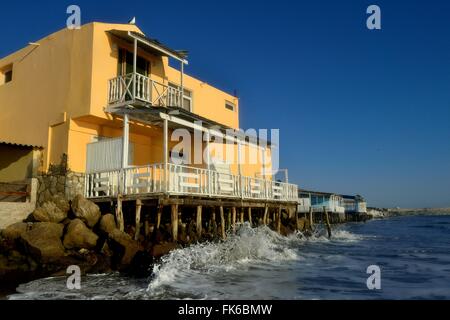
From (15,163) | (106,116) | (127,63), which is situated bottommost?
(15,163)

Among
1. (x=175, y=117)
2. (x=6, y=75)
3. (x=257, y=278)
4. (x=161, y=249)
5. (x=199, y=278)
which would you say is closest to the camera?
(x=199, y=278)

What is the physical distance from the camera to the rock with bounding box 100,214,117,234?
43.3 ft

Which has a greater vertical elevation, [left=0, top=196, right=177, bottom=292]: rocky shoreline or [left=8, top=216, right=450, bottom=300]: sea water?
[left=0, top=196, right=177, bottom=292]: rocky shoreline

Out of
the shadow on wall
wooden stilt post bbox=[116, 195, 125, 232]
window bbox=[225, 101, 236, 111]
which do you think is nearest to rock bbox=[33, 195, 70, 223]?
wooden stilt post bbox=[116, 195, 125, 232]

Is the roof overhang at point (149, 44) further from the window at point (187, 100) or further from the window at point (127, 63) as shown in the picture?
the window at point (187, 100)

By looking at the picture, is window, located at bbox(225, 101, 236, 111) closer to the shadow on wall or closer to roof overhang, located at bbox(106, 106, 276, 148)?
roof overhang, located at bbox(106, 106, 276, 148)

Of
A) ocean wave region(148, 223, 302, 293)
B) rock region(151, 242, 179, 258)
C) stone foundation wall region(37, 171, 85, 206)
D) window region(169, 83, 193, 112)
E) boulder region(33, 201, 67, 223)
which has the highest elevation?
window region(169, 83, 193, 112)

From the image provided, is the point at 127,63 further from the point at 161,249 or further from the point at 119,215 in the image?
the point at 161,249

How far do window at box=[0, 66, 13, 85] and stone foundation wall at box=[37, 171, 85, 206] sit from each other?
8.11 metres

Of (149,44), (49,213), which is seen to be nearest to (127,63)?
(149,44)

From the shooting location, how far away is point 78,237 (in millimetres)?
12766

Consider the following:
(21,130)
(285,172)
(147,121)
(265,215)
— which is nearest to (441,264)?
(265,215)

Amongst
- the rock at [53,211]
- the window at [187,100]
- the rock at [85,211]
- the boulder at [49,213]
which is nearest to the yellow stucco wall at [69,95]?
the window at [187,100]

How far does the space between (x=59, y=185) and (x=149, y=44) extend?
279 inches
